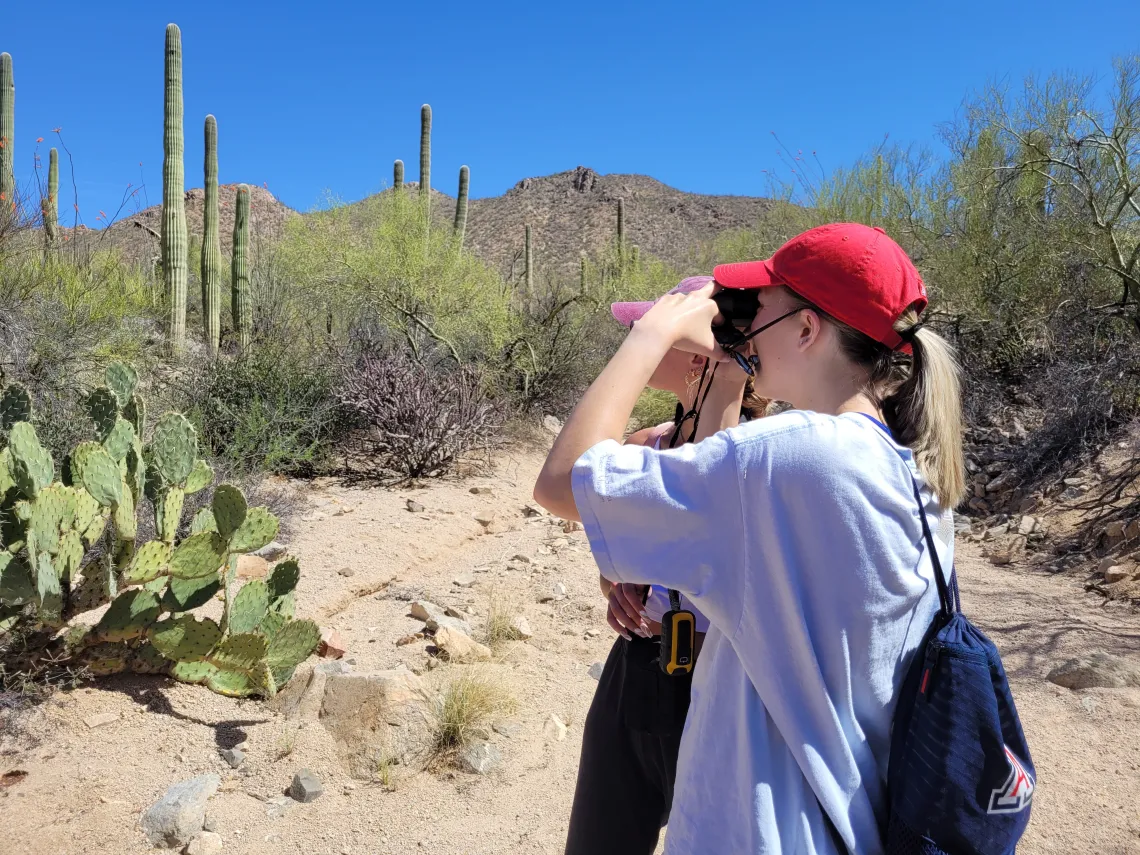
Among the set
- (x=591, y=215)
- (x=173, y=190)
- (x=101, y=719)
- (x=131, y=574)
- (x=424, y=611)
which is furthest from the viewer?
(x=591, y=215)

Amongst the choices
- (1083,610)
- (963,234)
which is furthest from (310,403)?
(963,234)

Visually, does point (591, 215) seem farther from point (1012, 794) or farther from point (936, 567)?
point (1012, 794)

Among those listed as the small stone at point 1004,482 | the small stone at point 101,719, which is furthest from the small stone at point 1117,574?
the small stone at point 101,719

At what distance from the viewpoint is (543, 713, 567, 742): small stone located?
3.90 m

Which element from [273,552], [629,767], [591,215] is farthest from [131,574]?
[591,215]

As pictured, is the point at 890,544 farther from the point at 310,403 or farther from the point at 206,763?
the point at 310,403

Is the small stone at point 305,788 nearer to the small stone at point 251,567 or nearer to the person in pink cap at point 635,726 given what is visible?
the person in pink cap at point 635,726

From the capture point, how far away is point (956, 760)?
3.58 ft

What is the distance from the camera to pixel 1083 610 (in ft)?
18.3

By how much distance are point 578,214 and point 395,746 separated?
45.5m

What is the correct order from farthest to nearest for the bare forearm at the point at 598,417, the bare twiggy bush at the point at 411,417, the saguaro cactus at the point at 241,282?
the saguaro cactus at the point at 241,282 → the bare twiggy bush at the point at 411,417 → the bare forearm at the point at 598,417

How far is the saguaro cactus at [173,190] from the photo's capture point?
11953 millimetres

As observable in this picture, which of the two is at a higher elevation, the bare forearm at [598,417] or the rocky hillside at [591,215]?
the rocky hillside at [591,215]

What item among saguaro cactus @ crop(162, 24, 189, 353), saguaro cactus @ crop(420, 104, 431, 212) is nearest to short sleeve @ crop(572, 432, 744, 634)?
saguaro cactus @ crop(162, 24, 189, 353)
